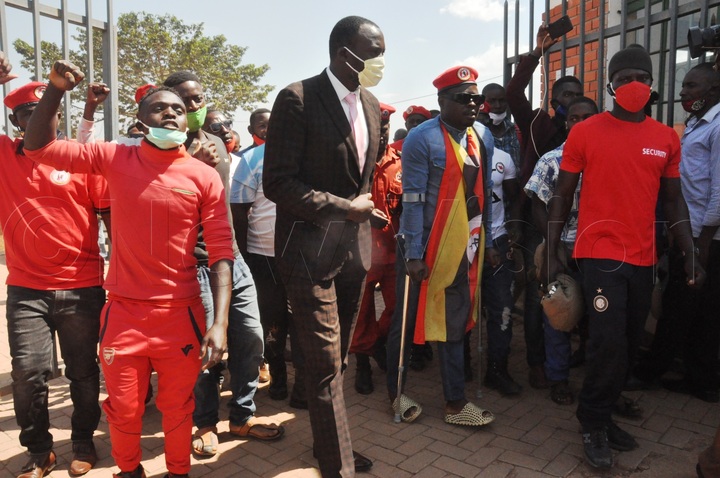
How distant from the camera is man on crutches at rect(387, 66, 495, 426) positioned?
3.81m

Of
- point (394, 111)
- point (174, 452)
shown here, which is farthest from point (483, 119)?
point (174, 452)

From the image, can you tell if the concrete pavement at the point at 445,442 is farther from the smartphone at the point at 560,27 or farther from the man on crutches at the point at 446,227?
the smartphone at the point at 560,27

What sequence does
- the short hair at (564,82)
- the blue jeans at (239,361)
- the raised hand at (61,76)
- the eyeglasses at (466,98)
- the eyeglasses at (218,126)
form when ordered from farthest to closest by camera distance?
the eyeglasses at (218,126)
the short hair at (564,82)
the eyeglasses at (466,98)
the blue jeans at (239,361)
the raised hand at (61,76)

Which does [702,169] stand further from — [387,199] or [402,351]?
[402,351]

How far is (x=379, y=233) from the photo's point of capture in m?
4.89

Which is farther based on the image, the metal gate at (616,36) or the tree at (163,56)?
the tree at (163,56)

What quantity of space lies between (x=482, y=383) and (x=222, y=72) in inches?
969

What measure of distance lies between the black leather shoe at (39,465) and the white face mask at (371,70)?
2780mm

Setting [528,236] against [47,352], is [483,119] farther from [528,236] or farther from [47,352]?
[47,352]

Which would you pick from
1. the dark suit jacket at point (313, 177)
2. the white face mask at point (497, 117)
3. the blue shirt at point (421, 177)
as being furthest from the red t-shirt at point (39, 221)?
the white face mask at point (497, 117)

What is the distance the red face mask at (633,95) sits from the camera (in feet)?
10.8

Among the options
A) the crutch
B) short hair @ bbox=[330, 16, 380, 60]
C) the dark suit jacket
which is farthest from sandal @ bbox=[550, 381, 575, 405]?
short hair @ bbox=[330, 16, 380, 60]

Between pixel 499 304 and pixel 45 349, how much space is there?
3.12m

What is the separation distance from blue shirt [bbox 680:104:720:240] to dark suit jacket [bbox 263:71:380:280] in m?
2.41
